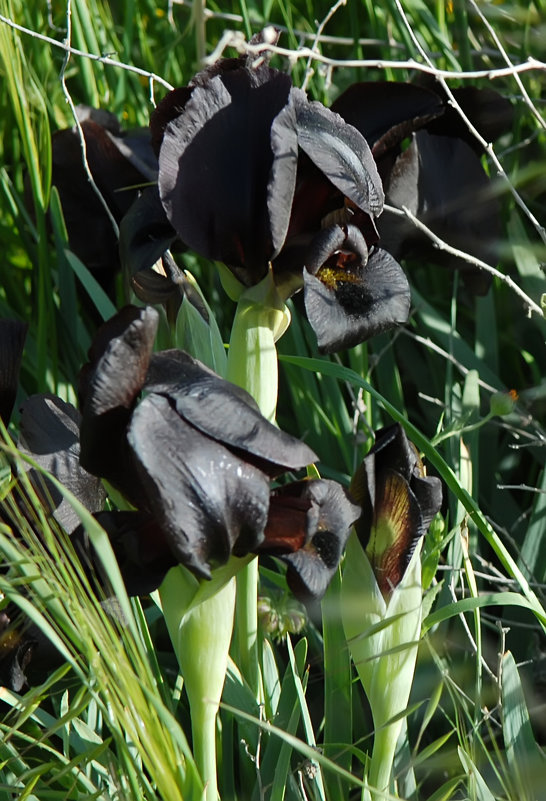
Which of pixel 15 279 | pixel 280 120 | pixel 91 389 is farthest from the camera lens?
pixel 15 279

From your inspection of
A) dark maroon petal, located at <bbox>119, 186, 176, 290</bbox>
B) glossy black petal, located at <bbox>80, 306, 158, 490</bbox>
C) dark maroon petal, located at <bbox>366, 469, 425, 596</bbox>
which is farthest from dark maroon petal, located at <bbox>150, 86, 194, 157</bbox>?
dark maroon petal, located at <bbox>366, 469, 425, 596</bbox>

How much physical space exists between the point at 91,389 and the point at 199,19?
493 mm

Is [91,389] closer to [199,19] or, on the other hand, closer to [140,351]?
[140,351]

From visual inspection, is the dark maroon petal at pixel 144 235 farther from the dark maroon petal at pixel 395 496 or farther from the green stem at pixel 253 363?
the dark maroon petal at pixel 395 496

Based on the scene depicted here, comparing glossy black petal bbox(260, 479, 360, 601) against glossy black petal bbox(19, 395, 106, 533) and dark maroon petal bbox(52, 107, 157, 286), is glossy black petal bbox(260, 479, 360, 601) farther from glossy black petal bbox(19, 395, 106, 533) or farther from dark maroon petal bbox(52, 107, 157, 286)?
dark maroon petal bbox(52, 107, 157, 286)

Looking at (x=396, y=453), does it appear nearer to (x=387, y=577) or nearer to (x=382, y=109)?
(x=387, y=577)

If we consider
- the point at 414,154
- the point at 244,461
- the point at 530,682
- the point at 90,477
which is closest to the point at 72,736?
the point at 90,477

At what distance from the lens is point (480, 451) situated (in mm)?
1220

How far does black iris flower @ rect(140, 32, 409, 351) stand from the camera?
71 centimetres

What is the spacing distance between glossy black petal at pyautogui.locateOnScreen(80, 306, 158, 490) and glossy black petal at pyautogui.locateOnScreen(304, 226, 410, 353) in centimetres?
17

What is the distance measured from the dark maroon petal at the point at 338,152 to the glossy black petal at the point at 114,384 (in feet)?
0.67

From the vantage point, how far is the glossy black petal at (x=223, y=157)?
71 cm

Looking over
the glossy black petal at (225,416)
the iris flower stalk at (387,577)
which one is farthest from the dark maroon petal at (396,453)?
the glossy black petal at (225,416)

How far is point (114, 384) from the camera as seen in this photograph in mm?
572
